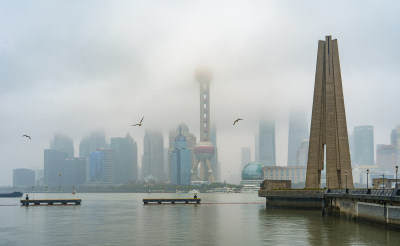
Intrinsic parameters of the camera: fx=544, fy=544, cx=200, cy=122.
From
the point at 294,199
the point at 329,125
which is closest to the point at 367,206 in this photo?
the point at 294,199

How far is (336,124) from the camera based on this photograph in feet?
416

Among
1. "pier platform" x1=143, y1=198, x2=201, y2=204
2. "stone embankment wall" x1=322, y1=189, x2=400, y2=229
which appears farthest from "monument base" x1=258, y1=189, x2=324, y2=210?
"pier platform" x1=143, y1=198, x2=201, y2=204

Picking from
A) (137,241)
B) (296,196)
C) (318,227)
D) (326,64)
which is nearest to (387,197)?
(318,227)

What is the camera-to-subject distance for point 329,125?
126m

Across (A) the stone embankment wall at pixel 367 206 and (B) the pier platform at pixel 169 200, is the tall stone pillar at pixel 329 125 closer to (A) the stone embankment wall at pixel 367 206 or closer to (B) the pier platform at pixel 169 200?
(A) the stone embankment wall at pixel 367 206

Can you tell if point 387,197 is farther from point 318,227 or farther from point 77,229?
point 77,229

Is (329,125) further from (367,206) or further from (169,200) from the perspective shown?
(169,200)

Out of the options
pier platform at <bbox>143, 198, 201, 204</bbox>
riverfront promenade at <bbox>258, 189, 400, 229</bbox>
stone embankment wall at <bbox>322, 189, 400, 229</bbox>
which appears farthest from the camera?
pier platform at <bbox>143, 198, 201, 204</bbox>

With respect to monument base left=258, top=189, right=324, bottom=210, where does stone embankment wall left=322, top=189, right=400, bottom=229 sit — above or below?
above

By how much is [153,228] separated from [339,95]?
68896 millimetres

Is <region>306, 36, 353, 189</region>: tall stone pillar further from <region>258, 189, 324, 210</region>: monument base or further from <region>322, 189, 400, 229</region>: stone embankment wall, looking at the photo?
<region>322, 189, 400, 229</region>: stone embankment wall

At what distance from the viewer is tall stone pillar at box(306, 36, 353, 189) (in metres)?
126

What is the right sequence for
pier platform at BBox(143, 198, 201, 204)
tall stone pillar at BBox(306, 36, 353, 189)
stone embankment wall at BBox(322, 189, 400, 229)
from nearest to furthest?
stone embankment wall at BBox(322, 189, 400, 229)
tall stone pillar at BBox(306, 36, 353, 189)
pier platform at BBox(143, 198, 201, 204)

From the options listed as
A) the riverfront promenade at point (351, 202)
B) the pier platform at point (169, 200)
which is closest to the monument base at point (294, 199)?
the riverfront promenade at point (351, 202)
